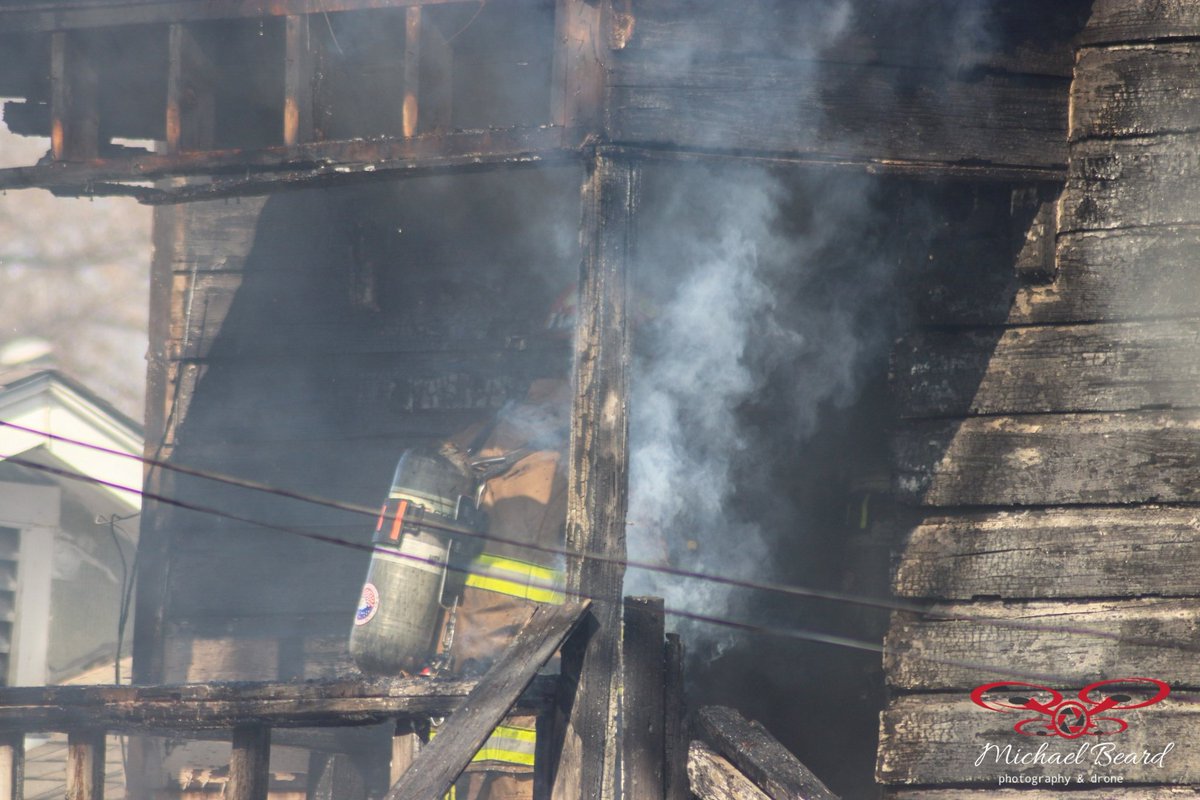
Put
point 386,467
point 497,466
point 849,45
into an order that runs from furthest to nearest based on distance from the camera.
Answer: point 386,467 < point 497,466 < point 849,45

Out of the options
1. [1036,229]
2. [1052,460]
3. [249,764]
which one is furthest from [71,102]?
[1052,460]

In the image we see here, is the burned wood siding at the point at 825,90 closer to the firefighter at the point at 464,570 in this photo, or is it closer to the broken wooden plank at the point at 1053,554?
the broken wooden plank at the point at 1053,554

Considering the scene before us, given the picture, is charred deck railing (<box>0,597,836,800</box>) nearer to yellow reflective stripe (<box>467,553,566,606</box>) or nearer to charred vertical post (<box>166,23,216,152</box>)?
yellow reflective stripe (<box>467,553,566,606</box>)

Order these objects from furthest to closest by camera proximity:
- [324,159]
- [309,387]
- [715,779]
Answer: [309,387]
[324,159]
[715,779]

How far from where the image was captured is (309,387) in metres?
6.57

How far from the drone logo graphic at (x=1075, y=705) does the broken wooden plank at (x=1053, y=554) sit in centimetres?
34

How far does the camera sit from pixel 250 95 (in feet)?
18.1

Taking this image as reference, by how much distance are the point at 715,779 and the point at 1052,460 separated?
1790 millimetres

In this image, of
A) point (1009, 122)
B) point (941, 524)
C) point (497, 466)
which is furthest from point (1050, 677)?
point (497, 466)

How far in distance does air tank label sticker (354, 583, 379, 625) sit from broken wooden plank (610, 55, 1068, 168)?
2.96 meters

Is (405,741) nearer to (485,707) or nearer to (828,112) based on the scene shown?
(485,707)

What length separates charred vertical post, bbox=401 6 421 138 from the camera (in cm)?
424

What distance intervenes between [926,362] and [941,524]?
648 millimetres

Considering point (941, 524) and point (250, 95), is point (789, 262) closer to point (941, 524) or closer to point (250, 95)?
point (941, 524)
